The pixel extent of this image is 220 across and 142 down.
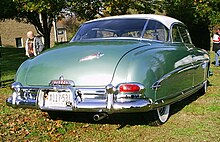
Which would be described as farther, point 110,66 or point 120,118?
point 120,118

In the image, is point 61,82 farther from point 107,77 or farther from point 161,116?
point 161,116

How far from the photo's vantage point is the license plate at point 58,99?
12.5ft

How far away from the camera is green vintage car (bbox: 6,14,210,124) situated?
3.70 meters

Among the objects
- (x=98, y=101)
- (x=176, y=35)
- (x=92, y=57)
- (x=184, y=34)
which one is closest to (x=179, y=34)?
(x=176, y=35)

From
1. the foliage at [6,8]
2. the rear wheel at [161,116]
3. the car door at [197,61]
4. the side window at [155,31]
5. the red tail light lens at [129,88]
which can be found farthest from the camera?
the foliage at [6,8]

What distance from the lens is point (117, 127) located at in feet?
14.9

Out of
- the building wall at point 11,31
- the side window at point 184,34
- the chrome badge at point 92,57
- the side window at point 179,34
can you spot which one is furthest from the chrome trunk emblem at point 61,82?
the building wall at point 11,31

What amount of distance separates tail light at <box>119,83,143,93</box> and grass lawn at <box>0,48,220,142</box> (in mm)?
716

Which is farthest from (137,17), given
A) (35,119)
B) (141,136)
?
(35,119)

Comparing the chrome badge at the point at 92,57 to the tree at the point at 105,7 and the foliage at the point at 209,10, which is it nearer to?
the tree at the point at 105,7

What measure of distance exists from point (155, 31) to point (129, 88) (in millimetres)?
1606

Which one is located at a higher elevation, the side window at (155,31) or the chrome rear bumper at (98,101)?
the side window at (155,31)

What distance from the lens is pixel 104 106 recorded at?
3660 mm

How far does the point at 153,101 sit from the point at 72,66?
42.6 inches
